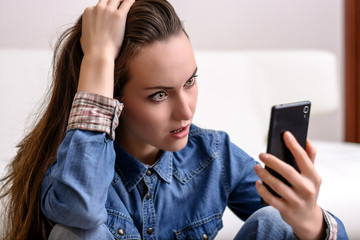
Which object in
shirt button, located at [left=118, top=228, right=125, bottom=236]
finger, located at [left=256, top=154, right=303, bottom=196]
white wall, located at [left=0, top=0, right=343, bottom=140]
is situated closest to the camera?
finger, located at [left=256, top=154, right=303, bottom=196]

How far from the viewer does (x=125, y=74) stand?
2.98ft

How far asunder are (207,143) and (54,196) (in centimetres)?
37

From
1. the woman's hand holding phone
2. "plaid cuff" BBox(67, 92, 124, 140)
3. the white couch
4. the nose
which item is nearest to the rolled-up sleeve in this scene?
"plaid cuff" BBox(67, 92, 124, 140)

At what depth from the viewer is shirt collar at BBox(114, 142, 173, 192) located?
1.00 m

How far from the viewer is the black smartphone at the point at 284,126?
0.79 meters

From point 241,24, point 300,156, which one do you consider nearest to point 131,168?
point 300,156

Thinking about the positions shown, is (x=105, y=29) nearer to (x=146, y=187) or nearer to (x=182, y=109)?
(x=182, y=109)

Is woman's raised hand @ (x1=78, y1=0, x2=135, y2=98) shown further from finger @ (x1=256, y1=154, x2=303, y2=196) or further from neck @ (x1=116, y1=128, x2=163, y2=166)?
finger @ (x1=256, y1=154, x2=303, y2=196)

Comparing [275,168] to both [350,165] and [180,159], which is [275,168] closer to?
[180,159]

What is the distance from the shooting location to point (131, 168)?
1.01m

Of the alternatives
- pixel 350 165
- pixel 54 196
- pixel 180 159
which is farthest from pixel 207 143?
pixel 350 165

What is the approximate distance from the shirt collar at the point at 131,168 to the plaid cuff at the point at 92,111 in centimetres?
15

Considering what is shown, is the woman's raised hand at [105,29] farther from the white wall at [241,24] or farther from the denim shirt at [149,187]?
the white wall at [241,24]

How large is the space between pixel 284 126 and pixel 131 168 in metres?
0.35
